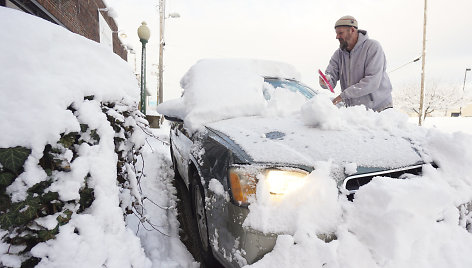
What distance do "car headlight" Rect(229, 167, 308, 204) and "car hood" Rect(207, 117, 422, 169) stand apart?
0.06 meters

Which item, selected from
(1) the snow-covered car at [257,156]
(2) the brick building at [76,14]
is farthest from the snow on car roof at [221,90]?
(2) the brick building at [76,14]

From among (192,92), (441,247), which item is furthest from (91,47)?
(441,247)

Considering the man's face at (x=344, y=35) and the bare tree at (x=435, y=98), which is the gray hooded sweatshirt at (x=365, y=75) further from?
the bare tree at (x=435, y=98)

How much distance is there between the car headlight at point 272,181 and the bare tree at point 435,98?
153 ft

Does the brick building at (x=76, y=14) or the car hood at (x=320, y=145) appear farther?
the brick building at (x=76, y=14)

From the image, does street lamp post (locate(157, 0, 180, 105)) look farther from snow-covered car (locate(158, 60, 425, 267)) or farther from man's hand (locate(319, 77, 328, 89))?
snow-covered car (locate(158, 60, 425, 267))

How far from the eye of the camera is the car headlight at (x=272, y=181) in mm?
1414

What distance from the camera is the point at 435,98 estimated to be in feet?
128

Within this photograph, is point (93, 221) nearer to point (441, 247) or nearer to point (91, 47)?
point (91, 47)

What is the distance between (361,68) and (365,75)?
0.10m

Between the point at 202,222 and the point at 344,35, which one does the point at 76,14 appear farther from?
the point at 202,222

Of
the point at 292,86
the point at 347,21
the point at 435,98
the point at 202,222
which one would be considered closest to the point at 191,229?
the point at 202,222

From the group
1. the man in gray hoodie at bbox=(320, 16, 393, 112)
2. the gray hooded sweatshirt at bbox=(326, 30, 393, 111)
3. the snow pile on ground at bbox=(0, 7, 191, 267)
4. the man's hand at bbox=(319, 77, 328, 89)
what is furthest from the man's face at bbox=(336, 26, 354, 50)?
the snow pile on ground at bbox=(0, 7, 191, 267)

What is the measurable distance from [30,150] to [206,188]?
0.96 metres
